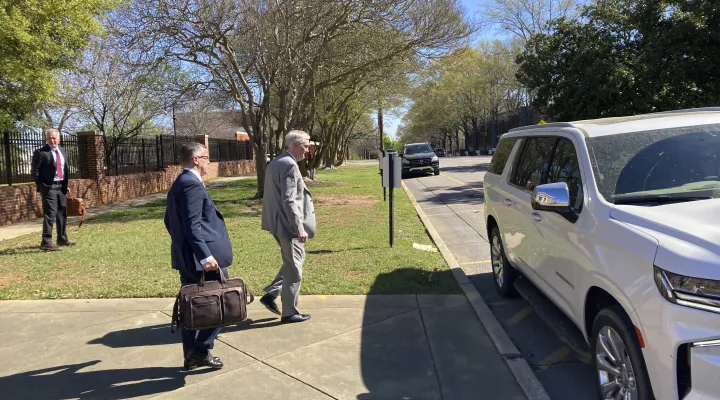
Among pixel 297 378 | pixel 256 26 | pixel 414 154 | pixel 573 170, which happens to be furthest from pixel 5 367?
pixel 414 154

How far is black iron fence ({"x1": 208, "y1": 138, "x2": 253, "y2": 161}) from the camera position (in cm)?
3055

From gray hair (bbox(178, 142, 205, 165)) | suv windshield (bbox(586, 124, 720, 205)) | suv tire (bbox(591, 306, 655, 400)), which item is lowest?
suv tire (bbox(591, 306, 655, 400))

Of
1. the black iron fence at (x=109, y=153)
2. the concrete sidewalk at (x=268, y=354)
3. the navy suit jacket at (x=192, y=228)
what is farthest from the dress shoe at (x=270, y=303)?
the black iron fence at (x=109, y=153)

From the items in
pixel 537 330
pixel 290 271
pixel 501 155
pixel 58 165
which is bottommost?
pixel 537 330

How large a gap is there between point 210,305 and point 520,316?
3167mm

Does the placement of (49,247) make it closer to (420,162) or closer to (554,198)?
(554,198)

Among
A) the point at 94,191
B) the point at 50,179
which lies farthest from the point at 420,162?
the point at 50,179

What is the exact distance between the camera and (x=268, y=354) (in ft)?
14.2

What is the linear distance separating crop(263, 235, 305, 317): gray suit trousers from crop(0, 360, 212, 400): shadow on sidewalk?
1.11 m

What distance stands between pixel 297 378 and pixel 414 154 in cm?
2348

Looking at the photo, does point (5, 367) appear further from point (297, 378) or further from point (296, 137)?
point (296, 137)

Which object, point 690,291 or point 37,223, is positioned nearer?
point 690,291

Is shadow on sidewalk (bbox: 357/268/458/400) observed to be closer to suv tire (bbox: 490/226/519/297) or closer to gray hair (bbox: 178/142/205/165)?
suv tire (bbox: 490/226/519/297)


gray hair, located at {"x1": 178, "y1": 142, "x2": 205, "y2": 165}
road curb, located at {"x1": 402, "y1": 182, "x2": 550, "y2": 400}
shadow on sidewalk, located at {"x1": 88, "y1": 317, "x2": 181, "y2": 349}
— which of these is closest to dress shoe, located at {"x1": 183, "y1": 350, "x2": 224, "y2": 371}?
shadow on sidewalk, located at {"x1": 88, "y1": 317, "x2": 181, "y2": 349}
